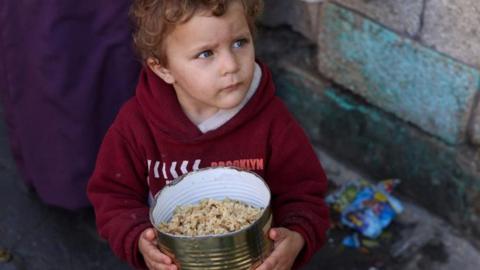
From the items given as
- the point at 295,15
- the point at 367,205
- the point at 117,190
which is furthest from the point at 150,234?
the point at 295,15

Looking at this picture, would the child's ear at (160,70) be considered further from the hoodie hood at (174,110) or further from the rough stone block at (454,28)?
the rough stone block at (454,28)

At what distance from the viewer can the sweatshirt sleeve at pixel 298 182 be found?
6.81 ft

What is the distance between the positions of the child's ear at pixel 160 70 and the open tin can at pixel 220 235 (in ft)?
0.97

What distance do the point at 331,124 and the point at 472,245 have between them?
83cm

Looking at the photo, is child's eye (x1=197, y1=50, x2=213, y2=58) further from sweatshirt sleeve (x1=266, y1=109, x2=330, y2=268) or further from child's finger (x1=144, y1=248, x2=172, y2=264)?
child's finger (x1=144, y1=248, x2=172, y2=264)

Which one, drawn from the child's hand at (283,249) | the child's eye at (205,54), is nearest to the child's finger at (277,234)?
the child's hand at (283,249)

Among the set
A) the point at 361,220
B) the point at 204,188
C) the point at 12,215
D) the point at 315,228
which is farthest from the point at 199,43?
the point at 12,215

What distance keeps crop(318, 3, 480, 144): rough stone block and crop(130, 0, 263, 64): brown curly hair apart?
3.59 feet

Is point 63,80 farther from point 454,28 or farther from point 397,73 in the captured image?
point 454,28

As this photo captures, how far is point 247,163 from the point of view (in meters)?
2.12

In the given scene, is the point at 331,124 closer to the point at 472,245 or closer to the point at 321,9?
the point at 321,9

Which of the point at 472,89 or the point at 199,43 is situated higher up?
the point at 199,43

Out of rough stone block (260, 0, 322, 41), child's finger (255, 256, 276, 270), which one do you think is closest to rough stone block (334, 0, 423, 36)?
rough stone block (260, 0, 322, 41)

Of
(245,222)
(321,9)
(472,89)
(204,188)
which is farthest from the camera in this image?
(321,9)
